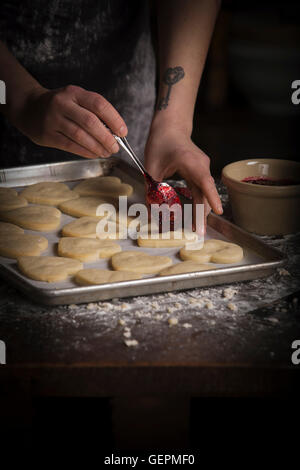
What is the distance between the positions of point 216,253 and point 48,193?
0.59m

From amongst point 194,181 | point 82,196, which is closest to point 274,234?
point 194,181

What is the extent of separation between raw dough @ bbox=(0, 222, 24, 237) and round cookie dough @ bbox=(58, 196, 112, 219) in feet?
0.56

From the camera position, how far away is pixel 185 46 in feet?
6.06

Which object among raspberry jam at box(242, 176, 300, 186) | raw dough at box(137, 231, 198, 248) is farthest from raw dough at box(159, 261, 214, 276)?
raspberry jam at box(242, 176, 300, 186)

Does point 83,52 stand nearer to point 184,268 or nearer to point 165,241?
point 165,241

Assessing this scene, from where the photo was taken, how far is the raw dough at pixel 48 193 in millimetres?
1710

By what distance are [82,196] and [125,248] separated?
1.26 ft

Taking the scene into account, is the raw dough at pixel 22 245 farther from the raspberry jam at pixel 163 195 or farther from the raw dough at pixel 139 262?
the raspberry jam at pixel 163 195

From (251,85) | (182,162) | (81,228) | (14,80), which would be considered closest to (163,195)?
(182,162)

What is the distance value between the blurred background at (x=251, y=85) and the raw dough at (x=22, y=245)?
3.01 m

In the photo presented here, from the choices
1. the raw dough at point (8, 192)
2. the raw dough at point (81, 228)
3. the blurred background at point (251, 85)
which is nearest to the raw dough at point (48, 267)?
the raw dough at point (81, 228)
